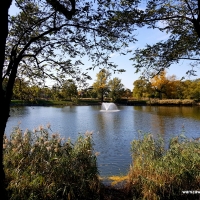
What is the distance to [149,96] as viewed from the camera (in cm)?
6041

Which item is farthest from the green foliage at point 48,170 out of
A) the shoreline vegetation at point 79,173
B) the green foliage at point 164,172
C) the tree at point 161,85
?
the tree at point 161,85

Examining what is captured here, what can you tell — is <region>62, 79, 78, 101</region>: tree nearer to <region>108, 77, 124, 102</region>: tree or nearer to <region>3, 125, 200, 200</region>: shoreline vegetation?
<region>3, 125, 200, 200</region>: shoreline vegetation

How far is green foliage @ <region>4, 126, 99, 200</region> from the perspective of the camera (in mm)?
4441

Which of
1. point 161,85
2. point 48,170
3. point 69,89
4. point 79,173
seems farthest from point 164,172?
point 161,85

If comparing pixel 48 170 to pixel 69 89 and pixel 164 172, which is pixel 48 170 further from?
pixel 164 172

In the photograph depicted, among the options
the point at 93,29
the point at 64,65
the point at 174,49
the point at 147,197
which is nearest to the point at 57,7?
the point at 93,29

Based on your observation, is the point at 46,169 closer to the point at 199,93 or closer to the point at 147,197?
the point at 147,197

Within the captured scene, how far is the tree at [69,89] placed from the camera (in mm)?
5332

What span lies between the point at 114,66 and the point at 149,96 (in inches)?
2234

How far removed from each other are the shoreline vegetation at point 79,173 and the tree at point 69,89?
1085 mm

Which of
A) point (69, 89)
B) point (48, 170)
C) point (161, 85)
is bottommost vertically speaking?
point (48, 170)

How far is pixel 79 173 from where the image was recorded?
5234mm

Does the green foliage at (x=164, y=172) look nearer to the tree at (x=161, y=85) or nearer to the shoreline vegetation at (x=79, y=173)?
the shoreline vegetation at (x=79, y=173)

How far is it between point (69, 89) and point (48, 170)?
5.94 feet
